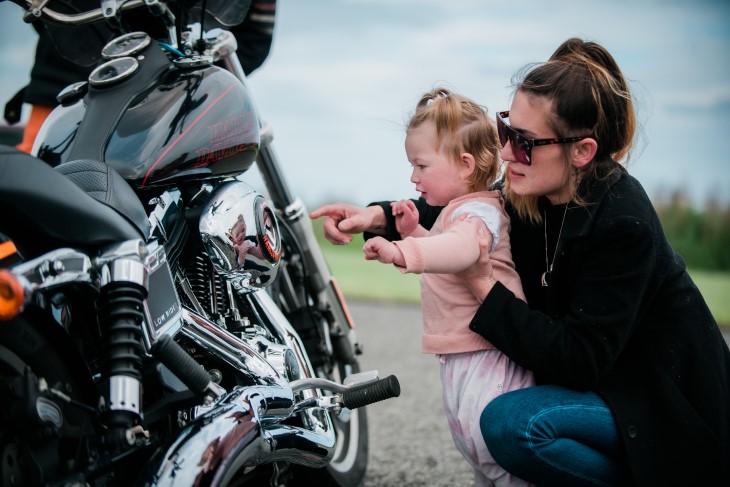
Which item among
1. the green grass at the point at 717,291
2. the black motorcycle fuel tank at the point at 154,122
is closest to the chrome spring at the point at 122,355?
the black motorcycle fuel tank at the point at 154,122

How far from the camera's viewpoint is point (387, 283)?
8.33 metres

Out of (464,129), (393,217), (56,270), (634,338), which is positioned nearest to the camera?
(56,270)

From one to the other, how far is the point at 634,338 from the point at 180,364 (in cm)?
107

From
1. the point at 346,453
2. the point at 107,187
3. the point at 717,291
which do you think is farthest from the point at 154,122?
the point at 717,291

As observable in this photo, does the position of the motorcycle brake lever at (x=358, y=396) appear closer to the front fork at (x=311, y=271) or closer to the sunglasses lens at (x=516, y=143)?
the sunglasses lens at (x=516, y=143)

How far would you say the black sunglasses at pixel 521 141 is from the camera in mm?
1918

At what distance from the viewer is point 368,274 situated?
28.8 ft

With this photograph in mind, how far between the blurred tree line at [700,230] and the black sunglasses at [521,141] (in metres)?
7.50

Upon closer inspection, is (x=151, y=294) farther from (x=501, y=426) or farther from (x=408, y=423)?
(x=408, y=423)

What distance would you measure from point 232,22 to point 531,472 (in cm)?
143

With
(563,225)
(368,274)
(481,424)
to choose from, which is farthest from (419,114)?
(368,274)

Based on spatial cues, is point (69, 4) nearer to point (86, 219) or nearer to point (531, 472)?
point (86, 219)

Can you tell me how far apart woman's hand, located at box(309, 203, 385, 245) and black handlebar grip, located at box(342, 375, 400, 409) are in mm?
436

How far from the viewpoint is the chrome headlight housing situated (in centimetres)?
180
